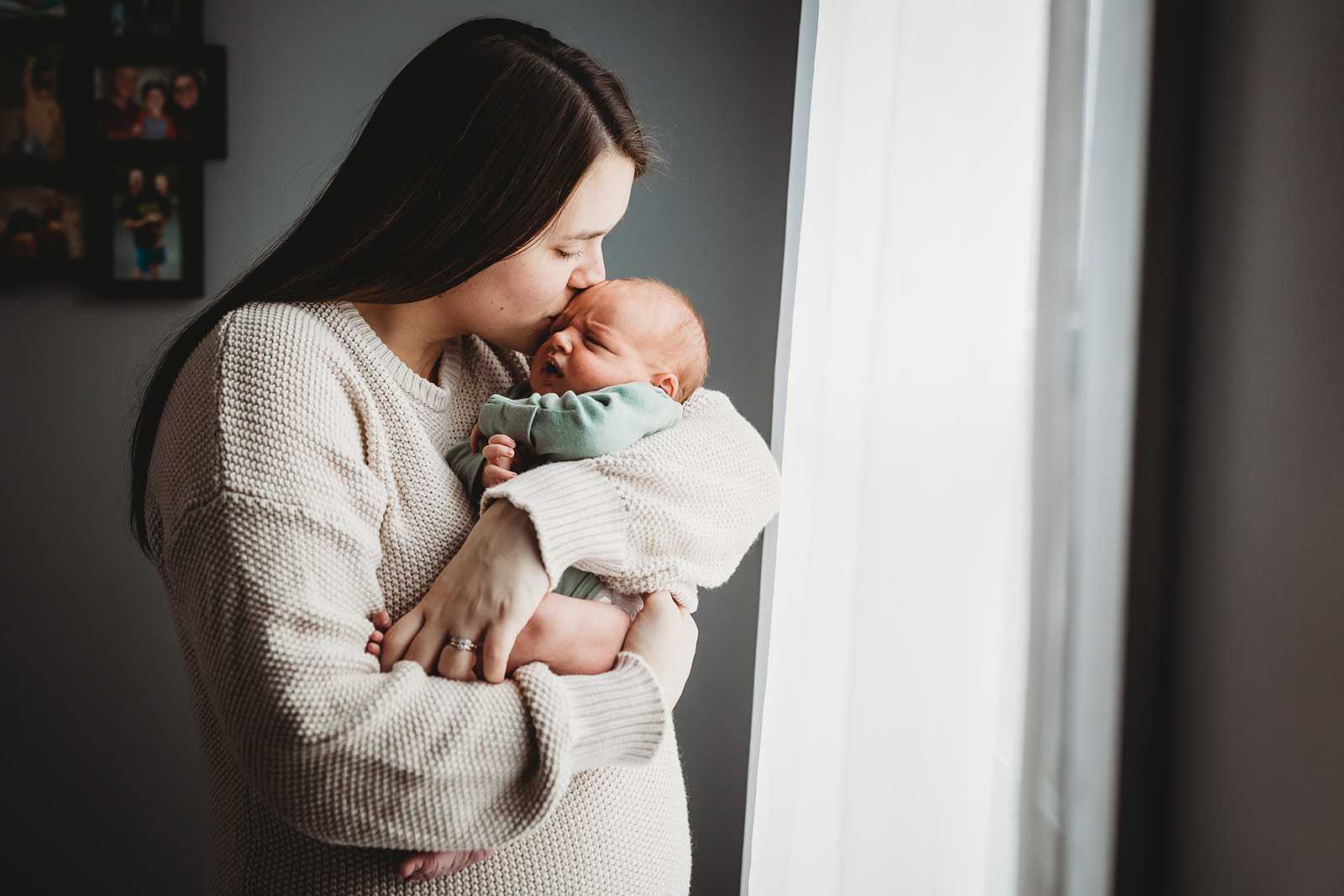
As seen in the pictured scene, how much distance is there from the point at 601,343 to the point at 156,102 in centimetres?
139

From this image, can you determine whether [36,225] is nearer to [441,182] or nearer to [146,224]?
[146,224]

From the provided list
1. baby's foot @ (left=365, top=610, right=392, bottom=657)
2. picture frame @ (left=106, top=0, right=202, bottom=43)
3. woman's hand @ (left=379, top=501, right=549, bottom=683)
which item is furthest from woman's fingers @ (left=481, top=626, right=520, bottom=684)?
picture frame @ (left=106, top=0, right=202, bottom=43)

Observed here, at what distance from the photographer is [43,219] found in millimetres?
1826

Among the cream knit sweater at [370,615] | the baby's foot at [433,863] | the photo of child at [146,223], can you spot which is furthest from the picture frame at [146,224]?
the baby's foot at [433,863]

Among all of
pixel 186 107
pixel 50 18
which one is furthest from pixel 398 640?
pixel 50 18

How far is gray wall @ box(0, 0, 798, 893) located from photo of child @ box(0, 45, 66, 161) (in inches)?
11.7

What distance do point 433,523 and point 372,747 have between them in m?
0.26

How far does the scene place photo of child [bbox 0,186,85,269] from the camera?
5.97 feet

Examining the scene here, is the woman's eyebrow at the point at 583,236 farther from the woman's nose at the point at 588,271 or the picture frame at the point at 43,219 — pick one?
the picture frame at the point at 43,219

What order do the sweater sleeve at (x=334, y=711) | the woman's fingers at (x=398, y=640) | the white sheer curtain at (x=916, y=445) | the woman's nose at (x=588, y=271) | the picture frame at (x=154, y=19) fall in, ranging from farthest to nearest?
the picture frame at (x=154, y=19)
the white sheer curtain at (x=916, y=445)
the woman's nose at (x=588, y=271)
the woman's fingers at (x=398, y=640)
the sweater sleeve at (x=334, y=711)

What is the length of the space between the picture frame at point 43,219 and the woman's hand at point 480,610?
1.56m

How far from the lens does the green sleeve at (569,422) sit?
972 mm

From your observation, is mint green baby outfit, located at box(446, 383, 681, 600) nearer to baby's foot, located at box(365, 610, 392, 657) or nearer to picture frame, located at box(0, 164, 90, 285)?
baby's foot, located at box(365, 610, 392, 657)

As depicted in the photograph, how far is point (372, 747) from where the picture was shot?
72 centimetres
